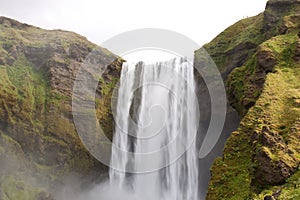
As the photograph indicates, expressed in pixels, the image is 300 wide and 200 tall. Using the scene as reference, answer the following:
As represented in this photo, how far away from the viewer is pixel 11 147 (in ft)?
88.2

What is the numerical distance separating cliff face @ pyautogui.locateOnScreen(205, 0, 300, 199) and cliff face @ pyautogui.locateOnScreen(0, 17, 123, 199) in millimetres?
17136

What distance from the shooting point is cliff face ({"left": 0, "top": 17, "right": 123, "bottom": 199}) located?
1057 inches

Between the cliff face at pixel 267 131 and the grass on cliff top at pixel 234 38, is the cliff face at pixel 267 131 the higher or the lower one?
the lower one

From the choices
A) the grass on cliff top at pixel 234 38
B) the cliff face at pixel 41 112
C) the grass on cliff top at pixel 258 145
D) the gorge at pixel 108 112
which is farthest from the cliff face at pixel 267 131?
the cliff face at pixel 41 112

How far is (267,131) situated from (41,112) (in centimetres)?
2420

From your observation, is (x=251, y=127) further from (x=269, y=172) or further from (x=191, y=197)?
(x=191, y=197)

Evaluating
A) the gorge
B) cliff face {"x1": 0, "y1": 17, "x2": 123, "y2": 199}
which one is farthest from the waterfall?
cliff face {"x1": 0, "y1": 17, "x2": 123, "y2": 199}

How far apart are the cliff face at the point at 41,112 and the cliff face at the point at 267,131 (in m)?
17.1

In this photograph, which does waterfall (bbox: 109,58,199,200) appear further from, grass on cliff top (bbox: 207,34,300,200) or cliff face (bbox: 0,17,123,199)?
grass on cliff top (bbox: 207,34,300,200)

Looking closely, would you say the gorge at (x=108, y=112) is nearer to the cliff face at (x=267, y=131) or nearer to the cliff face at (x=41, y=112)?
the cliff face at (x=41, y=112)

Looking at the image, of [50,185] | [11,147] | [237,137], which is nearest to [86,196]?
[50,185]

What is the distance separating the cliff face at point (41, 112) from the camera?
26.9 m

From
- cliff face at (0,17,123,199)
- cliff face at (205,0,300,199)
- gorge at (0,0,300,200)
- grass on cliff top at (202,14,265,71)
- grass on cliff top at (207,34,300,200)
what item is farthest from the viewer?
cliff face at (0,17,123,199)

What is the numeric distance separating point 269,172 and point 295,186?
2.78 ft
